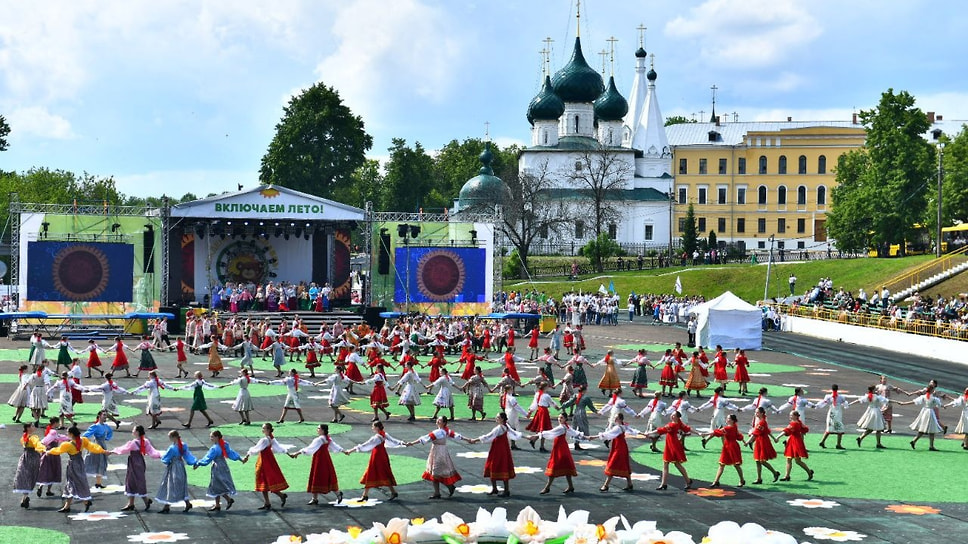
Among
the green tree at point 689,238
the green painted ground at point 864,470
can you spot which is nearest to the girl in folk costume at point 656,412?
the green painted ground at point 864,470

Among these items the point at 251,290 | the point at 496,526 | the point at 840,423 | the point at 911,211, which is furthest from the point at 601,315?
the point at 496,526

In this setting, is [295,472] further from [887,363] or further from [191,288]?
[191,288]

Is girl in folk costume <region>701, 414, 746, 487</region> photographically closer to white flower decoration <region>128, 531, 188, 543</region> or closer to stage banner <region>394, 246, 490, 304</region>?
white flower decoration <region>128, 531, 188, 543</region>

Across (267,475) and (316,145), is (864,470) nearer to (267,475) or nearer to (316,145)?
(267,475)

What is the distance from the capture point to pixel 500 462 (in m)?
19.2

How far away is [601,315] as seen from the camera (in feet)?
216

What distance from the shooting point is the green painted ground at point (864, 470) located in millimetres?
19688

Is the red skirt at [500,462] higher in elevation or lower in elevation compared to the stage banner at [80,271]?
lower

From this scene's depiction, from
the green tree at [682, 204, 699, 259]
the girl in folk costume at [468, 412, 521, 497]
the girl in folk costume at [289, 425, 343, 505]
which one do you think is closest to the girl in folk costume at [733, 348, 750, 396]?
the girl in folk costume at [468, 412, 521, 497]

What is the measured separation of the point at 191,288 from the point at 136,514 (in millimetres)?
40232

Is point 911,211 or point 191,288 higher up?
point 911,211

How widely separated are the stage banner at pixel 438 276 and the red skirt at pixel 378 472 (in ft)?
121

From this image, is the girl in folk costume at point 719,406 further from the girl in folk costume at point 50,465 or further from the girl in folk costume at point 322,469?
the girl in folk costume at point 50,465

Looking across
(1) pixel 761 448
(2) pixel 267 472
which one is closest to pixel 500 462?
(2) pixel 267 472
